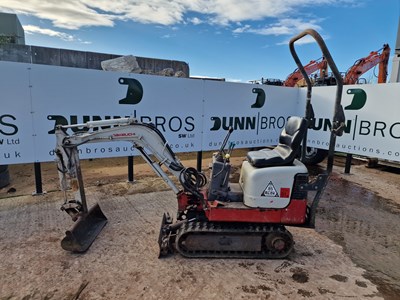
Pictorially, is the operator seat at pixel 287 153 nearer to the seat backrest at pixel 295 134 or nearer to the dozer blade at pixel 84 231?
the seat backrest at pixel 295 134

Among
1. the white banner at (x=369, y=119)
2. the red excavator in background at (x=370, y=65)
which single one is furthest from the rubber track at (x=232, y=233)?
the red excavator in background at (x=370, y=65)

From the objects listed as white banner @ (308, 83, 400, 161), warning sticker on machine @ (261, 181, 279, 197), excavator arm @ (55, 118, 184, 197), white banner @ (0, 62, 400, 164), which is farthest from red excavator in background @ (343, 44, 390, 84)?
excavator arm @ (55, 118, 184, 197)

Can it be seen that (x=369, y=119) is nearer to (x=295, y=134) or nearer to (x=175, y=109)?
(x=295, y=134)

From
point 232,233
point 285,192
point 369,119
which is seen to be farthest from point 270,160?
point 369,119

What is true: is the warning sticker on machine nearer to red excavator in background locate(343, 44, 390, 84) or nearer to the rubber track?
the rubber track

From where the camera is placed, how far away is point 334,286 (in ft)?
9.17

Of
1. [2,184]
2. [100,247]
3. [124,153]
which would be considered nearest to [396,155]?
[124,153]

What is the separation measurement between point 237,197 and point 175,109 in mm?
2920

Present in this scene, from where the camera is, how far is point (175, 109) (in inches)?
227

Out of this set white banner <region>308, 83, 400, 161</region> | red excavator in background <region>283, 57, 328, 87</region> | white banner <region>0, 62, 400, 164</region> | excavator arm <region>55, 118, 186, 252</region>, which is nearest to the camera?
excavator arm <region>55, 118, 186, 252</region>

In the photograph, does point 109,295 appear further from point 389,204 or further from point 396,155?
point 396,155

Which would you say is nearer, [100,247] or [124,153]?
[100,247]

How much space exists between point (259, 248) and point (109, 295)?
5.37 ft

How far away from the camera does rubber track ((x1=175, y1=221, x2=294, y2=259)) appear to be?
3119 millimetres
